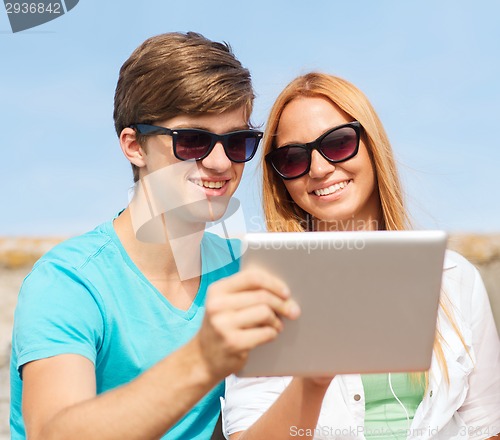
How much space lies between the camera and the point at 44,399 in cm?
191

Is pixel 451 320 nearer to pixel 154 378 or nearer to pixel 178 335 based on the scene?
pixel 178 335

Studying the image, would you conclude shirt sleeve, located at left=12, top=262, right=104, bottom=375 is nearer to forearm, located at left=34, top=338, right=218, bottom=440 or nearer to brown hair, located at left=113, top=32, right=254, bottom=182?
forearm, located at left=34, top=338, right=218, bottom=440

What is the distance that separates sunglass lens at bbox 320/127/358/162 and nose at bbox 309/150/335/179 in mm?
26

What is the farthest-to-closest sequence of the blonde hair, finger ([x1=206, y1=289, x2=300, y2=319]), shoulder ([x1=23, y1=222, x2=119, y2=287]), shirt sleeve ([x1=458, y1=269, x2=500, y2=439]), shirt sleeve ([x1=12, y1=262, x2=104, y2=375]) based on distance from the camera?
the blonde hair < shirt sleeve ([x1=458, y1=269, x2=500, y2=439]) < shoulder ([x1=23, y1=222, x2=119, y2=287]) < shirt sleeve ([x1=12, y1=262, x2=104, y2=375]) < finger ([x1=206, y1=289, x2=300, y2=319])

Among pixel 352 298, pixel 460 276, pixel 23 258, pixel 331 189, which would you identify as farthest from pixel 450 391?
pixel 23 258

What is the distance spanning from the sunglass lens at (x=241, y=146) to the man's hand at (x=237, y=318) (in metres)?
1.24

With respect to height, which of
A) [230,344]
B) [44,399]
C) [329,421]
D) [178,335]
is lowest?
[329,421]

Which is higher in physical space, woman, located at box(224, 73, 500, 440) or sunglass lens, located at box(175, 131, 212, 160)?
sunglass lens, located at box(175, 131, 212, 160)

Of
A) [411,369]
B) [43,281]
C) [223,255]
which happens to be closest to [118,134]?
[223,255]

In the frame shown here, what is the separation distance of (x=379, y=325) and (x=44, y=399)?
933 millimetres

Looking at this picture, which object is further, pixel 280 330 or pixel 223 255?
pixel 223 255

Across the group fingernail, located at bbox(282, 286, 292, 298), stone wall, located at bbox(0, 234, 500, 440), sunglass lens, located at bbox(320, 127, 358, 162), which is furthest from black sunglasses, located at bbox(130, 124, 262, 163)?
stone wall, located at bbox(0, 234, 500, 440)

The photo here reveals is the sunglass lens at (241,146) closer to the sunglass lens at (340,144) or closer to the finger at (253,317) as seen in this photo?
the sunglass lens at (340,144)

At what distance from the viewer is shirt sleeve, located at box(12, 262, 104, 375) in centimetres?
206
